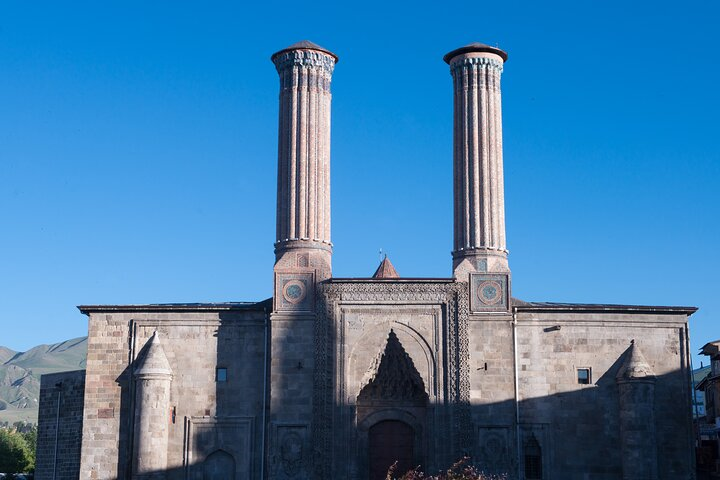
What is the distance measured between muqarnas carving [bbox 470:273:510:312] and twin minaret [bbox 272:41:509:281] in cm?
27

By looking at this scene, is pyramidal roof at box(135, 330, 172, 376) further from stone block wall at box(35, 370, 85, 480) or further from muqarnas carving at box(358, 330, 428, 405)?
muqarnas carving at box(358, 330, 428, 405)

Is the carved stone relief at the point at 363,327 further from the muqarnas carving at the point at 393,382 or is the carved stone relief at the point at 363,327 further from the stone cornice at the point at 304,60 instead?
the stone cornice at the point at 304,60

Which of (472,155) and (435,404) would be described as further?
(472,155)

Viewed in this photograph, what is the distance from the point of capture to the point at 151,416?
90.8 ft

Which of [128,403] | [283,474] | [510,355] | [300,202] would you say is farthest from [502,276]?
[128,403]

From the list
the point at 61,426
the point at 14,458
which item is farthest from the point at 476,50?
the point at 14,458

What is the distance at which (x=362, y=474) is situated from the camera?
2819cm

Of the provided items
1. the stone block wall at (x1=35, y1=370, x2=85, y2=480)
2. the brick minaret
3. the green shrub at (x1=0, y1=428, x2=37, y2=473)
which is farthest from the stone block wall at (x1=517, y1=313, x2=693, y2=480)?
the green shrub at (x1=0, y1=428, x2=37, y2=473)

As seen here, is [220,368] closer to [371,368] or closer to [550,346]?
[371,368]

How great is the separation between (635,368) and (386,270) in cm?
1107

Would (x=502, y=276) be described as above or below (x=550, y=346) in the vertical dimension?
above

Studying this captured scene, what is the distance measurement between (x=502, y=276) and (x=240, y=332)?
24.9 ft

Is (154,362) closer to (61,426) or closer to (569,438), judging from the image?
(61,426)

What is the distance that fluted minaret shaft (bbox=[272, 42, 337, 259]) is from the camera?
29.4m
